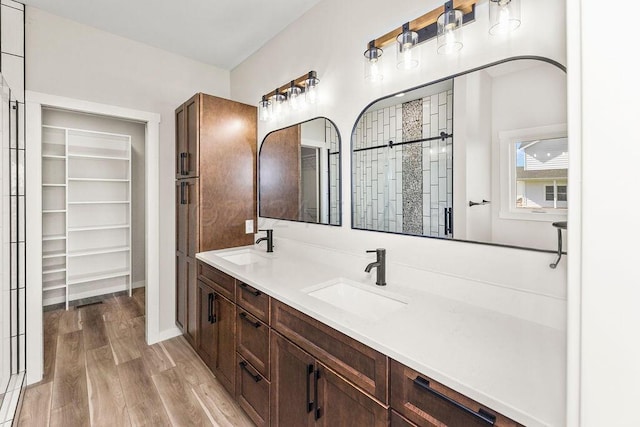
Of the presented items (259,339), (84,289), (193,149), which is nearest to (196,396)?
(259,339)

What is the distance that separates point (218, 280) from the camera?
2074 mm

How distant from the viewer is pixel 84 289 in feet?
12.6

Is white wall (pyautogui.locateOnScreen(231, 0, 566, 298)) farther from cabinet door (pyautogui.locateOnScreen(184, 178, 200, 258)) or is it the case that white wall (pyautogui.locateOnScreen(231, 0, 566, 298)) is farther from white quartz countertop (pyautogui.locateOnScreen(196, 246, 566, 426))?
cabinet door (pyautogui.locateOnScreen(184, 178, 200, 258))

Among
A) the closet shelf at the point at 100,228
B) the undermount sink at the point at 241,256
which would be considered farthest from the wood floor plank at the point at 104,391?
the closet shelf at the point at 100,228

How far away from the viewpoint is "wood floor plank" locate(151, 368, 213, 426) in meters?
1.81

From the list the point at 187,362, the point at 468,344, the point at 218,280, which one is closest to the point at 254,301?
the point at 218,280

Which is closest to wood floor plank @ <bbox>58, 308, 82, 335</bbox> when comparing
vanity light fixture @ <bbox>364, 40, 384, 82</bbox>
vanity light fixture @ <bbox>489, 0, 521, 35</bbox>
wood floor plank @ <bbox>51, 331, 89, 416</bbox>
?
wood floor plank @ <bbox>51, 331, 89, 416</bbox>

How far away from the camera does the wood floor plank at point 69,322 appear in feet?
9.78

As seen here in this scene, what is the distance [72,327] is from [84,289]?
0.96 meters

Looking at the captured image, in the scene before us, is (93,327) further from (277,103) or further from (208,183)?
(277,103)

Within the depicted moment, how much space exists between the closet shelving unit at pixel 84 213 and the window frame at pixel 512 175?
416 cm

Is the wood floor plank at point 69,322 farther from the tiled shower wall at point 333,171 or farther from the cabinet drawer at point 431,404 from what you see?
the cabinet drawer at point 431,404

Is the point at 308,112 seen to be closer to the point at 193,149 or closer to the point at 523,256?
the point at 193,149

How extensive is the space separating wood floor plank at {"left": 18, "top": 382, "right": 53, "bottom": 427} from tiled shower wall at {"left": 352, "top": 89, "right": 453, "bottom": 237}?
229cm
